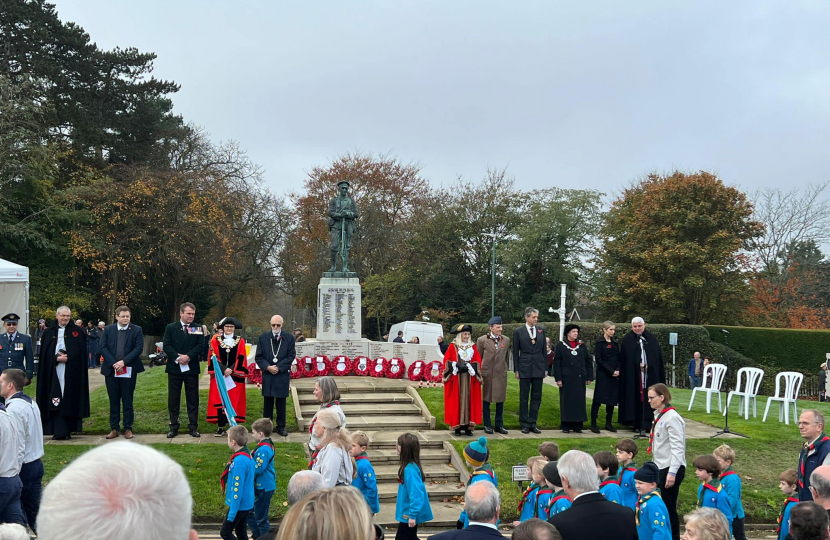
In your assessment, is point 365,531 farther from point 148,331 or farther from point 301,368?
point 148,331

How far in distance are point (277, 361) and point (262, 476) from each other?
5.33 metres

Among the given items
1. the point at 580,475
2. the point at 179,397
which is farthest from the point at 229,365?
the point at 580,475

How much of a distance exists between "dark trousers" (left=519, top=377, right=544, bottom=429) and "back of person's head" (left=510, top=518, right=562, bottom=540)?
9268 millimetres

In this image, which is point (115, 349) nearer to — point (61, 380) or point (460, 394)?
point (61, 380)

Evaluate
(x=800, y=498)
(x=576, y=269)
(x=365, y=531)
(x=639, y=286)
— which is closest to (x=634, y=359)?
(x=800, y=498)

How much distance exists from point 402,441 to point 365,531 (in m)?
3.83

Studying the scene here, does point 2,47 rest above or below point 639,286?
above

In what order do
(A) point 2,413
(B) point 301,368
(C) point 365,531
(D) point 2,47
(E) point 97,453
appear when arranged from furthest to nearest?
(D) point 2,47, (B) point 301,368, (A) point 2,413, (C) point 365,531, (E) point 97,453

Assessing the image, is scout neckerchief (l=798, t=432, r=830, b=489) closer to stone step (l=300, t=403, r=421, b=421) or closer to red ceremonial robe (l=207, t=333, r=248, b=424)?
stone step (l=300, t=403, r=421, b=421)

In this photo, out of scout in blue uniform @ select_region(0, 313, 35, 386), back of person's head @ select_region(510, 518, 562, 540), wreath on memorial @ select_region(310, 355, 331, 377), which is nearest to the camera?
back of person's head @ select_region(510, 518, 562, 540)

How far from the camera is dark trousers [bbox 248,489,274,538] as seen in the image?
681cm

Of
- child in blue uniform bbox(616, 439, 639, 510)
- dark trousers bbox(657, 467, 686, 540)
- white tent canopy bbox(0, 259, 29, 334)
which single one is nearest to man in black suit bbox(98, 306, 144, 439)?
white tent canopy bbox(0, 259, 29, 334)

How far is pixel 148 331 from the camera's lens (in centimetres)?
3781

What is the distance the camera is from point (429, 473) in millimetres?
10352
